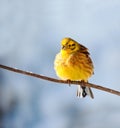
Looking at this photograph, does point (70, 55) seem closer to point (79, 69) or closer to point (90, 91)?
point (79, 69)

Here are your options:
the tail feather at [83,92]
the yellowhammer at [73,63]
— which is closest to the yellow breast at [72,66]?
the yellowhammer at [73,63]

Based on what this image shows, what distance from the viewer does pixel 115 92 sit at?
1062 mm

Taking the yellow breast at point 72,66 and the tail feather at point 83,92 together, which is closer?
the yellow breast at point 72,66

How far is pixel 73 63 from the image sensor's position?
2.09m

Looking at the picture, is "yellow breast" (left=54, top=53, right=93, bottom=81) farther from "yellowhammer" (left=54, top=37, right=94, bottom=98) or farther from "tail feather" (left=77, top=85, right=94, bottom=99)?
"tail feather" (left=77, top=85, right=94, bottom=99)

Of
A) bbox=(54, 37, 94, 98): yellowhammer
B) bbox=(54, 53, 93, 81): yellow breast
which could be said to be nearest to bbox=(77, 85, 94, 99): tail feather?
bbox=(54, 37, 94, 98): yellowhammer

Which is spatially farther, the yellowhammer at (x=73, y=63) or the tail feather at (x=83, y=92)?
the tail feather at (x=83, y=92)

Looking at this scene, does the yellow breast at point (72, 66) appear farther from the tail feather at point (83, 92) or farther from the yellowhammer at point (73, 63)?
the tail feather at point (83, 92)

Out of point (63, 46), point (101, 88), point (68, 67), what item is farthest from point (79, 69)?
point (101, 88)

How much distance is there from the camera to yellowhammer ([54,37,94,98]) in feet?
6.53

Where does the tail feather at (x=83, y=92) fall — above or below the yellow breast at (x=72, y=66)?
below

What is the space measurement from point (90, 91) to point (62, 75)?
288mm

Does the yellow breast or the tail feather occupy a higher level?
the yellow breast

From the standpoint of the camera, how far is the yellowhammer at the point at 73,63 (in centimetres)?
199
